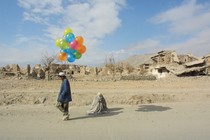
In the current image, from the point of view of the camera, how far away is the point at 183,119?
A: 8.96 meters

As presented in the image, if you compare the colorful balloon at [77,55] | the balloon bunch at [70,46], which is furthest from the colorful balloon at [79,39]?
the colorful balloon at [77,55]

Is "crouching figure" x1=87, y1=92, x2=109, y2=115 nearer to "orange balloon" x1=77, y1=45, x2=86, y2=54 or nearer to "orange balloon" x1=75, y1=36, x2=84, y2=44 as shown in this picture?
"orange balloon" x1=77, y1=45, x2=86, y2=54

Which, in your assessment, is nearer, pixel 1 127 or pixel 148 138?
pixel 148 138

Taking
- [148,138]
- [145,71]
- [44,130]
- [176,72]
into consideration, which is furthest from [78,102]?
[145,71]

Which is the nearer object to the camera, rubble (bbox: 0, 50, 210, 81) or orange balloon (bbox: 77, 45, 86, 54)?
orange balloon (bbox: 77, 45, 86, 54)

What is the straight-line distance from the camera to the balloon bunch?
1030 cm

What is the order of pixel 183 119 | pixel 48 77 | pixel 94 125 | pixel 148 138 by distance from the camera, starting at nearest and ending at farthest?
1. pixel 148 138
2. pixel 94 125
3. pixel 183 119
4. pixel 48 77

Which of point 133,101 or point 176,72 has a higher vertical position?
point 176,72

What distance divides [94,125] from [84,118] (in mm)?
1339

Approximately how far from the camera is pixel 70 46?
407 inches

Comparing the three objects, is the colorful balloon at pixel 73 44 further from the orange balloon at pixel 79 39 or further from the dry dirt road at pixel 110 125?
the dry dirt road at pixel 110 125

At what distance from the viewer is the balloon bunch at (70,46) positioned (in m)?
10.3

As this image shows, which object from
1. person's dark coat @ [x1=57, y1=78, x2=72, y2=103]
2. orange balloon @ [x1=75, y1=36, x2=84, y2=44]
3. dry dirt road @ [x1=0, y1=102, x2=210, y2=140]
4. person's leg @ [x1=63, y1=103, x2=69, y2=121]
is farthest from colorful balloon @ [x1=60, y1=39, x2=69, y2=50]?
dry dirt road @ [x1=0, y1=102, x2=210, y2=140]

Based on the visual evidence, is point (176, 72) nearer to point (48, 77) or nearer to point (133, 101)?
point (48, 77)
